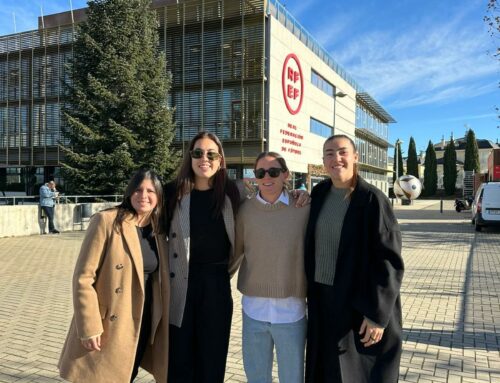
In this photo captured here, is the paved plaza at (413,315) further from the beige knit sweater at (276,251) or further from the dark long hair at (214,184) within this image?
the dark long hair at (214,184)

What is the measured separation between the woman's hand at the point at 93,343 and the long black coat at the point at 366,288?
130cm

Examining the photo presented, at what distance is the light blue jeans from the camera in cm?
270

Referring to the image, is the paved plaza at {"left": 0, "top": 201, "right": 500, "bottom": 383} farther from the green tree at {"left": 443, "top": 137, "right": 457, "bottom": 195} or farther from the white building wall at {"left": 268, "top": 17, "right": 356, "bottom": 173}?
the green tree at {"left": 443, "top": 137, "right": 457, "bottom": 195}

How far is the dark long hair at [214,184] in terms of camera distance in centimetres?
286

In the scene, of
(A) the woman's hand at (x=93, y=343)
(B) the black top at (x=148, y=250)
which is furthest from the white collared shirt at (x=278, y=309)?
(A) the woman's hand at (x=93, y=343)

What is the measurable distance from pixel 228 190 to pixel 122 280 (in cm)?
85

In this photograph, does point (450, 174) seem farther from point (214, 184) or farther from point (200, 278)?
point (200, 278)

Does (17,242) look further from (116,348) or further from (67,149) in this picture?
(116,348)

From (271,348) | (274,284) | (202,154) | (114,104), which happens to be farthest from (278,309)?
(114,104)

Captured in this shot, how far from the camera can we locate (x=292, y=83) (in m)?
28.5

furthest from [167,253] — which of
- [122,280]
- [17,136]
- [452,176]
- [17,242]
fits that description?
[452,176]

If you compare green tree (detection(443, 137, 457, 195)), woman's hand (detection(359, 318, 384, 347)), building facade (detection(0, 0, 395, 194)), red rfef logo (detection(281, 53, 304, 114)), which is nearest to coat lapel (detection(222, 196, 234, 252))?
woman's hand (detection(359, 318, 384, 347))

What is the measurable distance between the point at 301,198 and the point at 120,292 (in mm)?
1220

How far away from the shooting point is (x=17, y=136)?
32.0m
